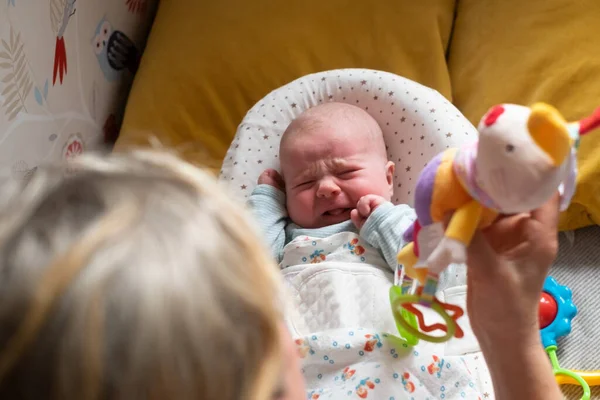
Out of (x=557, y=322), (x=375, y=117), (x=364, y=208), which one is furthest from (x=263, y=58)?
(x=557, y=322)

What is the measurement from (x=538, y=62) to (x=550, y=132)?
0.91 meters

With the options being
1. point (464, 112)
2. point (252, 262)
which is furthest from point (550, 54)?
point (252, 262)

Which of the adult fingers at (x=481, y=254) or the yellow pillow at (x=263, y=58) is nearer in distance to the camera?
the adult fingers at (x=481, y=254)

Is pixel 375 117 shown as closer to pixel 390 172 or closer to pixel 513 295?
pixel 390 172

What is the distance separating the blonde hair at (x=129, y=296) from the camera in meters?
0.41

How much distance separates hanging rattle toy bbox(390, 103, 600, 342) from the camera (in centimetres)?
54

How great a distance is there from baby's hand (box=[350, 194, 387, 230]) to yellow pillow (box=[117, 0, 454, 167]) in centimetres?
47

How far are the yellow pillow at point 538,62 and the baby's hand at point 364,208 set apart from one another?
1.30 feet

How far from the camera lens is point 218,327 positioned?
431 millimetres

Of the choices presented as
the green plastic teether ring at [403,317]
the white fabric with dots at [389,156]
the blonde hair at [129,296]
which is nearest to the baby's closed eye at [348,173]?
the white fabric with dots at [389,156]

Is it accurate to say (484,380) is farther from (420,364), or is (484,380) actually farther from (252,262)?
(252,262)

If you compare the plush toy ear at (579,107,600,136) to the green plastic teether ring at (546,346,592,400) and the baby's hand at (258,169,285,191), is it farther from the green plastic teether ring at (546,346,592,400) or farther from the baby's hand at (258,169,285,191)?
the baby's hand at (258,169,285,191)

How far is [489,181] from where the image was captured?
562 millimetres

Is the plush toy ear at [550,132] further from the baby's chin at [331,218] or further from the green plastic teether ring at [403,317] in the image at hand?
the baby's chin at [331,218]
